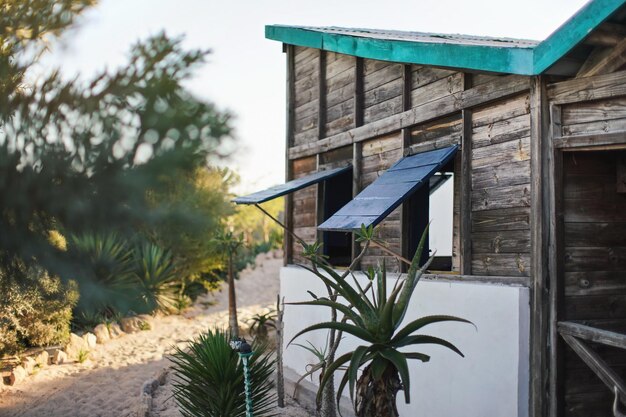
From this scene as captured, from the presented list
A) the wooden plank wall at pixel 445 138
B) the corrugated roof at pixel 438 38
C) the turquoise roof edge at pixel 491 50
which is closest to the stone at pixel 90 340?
the corrugated roof at pixel 438 38

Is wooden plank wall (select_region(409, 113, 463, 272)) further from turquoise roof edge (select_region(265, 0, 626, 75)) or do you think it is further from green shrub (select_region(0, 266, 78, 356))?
green shrub (select_region(0, 266, 78, 356))

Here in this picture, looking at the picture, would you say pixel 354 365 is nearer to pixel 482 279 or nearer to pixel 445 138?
pixel 482 279

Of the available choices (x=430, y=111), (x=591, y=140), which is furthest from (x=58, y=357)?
(x=591, y=140)

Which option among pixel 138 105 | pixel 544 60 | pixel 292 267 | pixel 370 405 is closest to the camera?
pixel 370 405

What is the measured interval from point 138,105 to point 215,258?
436 centimetres

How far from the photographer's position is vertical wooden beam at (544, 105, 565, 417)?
5109 mm

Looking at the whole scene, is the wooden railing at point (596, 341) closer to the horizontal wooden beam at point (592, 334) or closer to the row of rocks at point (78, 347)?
the horizontal wooden beam at point (592, 334)

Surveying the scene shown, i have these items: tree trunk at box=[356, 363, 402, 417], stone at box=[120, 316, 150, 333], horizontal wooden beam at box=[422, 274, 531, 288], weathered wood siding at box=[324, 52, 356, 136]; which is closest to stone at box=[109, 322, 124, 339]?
Result: stone at box=[120, 316, 150, 333]

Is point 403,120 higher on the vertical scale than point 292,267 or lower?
higher

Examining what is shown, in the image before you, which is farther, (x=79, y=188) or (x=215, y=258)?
(x=215, y=258)

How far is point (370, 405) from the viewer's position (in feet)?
14.4

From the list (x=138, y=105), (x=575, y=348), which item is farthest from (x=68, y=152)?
(x=575, y=348)

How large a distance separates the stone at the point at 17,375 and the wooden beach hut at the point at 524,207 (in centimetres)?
604

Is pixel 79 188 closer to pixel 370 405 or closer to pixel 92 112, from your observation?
pixel 92 112
